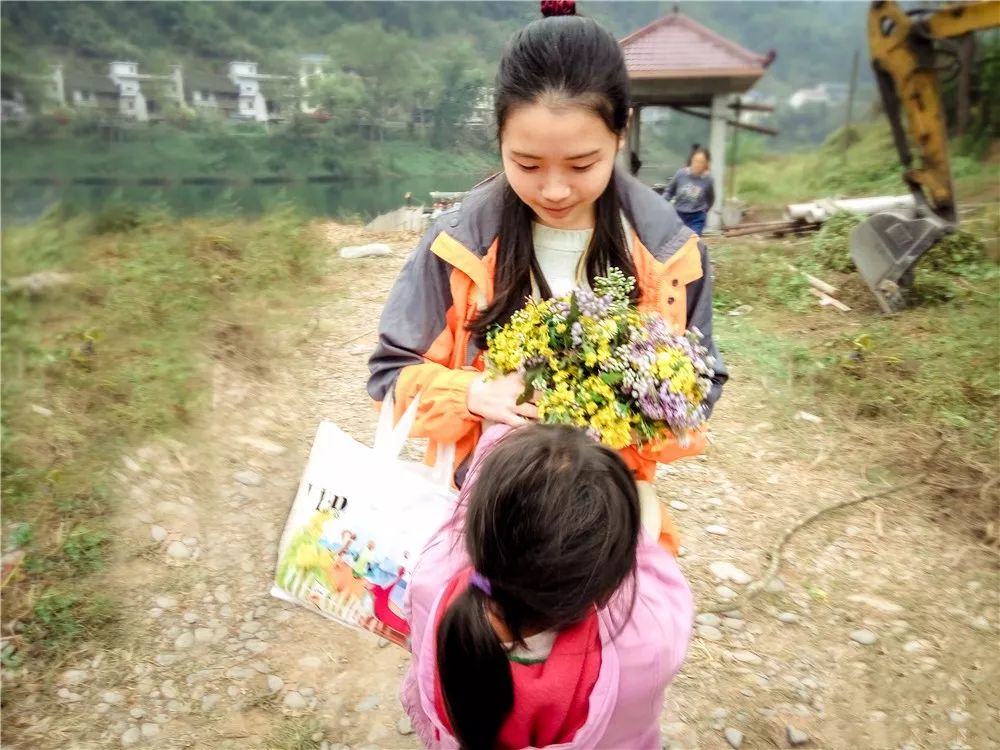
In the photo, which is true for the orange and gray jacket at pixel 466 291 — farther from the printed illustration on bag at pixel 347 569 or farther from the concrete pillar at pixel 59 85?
the concrete pillar at pixel 59 85

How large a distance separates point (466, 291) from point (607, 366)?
366 millimetres

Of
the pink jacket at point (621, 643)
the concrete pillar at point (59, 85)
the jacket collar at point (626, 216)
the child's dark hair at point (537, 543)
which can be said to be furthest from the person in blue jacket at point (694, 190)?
the child's dark hair at point (537, 543)

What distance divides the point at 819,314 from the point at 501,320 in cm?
531

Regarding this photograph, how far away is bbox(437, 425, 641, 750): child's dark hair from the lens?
0.96 metres

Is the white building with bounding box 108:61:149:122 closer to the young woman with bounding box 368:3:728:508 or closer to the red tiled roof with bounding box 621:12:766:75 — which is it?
the young woman with bounding box 368:3:728:508

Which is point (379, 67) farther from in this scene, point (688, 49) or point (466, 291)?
point (688, 49)

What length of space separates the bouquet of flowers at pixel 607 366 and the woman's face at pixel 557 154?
17cm

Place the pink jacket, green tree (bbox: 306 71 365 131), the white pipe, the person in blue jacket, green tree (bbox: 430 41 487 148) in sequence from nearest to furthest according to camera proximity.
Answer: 1. the pink jacket
2. green tree (bbox: 430 41 487 148)
3. green tree (bbox: 306 71 365 131)
4. the person in blue jacket
5. the white pipe

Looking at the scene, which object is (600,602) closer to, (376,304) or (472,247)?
(472,247)

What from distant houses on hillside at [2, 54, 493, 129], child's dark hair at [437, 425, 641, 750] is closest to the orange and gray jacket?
child's dark hair at [437, 425, 641, 750]

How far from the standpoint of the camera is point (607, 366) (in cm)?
118

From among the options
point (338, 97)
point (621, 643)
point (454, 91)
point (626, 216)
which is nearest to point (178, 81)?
point (338, 97)

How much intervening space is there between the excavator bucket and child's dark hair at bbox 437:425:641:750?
574 centimetres

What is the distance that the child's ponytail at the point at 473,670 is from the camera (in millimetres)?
1037
